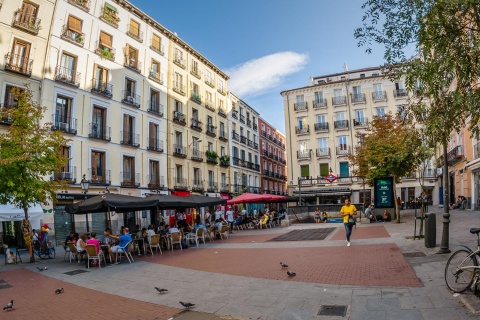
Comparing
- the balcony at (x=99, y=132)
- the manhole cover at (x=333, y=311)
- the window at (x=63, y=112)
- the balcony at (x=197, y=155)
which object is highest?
the window at (x=63, y=112)

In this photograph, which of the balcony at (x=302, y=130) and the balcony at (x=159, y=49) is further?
the balcony at (x=302, y=130)

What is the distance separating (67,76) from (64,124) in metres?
3.45

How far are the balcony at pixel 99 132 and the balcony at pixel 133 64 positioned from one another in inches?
232

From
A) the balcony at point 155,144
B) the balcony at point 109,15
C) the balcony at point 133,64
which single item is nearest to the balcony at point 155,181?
the balcony at point 155,144

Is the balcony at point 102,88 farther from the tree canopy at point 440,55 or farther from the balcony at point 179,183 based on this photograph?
the tree canopy at point 440,55

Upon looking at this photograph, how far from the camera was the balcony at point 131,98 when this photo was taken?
2822 centimetres

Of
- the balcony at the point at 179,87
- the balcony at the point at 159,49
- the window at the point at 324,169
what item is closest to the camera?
the balcony at the point at 159,49

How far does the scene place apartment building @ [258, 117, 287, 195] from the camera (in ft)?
186

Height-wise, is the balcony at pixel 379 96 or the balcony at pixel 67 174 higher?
the balcony at pixel 379 96

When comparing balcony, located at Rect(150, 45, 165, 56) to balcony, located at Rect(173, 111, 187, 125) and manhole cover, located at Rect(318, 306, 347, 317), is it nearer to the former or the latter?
balcony, located at Rect(173, 111, 187, 125)

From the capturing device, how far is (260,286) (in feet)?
25.1

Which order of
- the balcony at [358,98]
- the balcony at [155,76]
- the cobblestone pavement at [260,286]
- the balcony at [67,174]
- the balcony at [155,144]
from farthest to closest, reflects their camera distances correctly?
the balcony at [358,98], the balcony at [155,76], the balcony at [155,144], the balcony at [67,174], the cobblestone pavement at [260,286]

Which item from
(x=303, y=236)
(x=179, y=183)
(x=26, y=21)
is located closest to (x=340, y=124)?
(x=179, y=183)

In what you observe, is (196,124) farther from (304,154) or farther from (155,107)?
(304,154)
